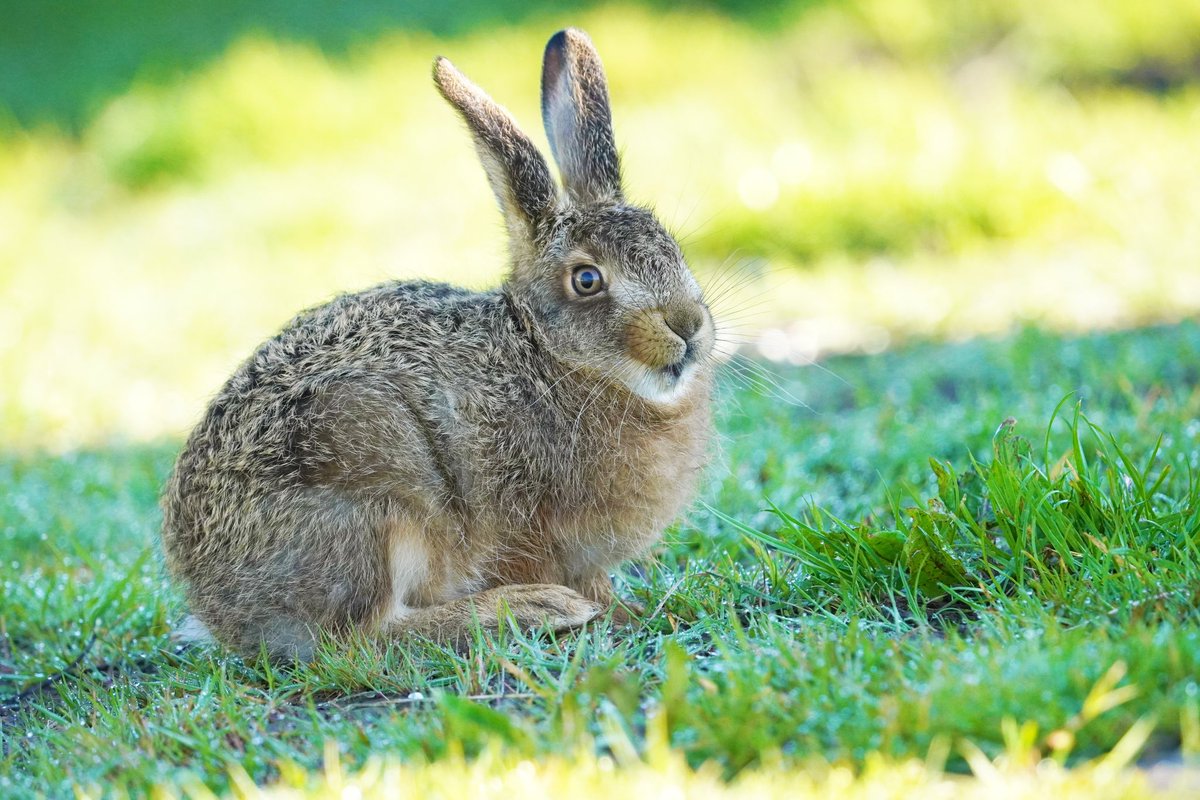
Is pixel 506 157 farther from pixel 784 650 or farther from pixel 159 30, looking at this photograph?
pixel 159 30

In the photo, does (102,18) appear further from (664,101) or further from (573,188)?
(573,188)

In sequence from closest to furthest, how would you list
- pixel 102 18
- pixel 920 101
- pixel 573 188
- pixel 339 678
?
pixel 339 678, pixel 573 188, pixel 920 101, pixel 102 18

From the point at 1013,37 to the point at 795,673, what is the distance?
8.79 meters

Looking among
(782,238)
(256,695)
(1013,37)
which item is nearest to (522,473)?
(256,695)

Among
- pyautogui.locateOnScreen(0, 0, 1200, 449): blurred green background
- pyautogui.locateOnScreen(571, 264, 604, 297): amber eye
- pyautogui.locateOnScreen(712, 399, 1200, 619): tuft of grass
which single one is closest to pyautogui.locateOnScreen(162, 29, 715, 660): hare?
pyautogui.locateOnScreen(571, 264, 604, 297): amber eye

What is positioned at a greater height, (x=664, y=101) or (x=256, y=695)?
(x=664, y=101)

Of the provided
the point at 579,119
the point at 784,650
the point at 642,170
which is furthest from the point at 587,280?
the point at 642,170

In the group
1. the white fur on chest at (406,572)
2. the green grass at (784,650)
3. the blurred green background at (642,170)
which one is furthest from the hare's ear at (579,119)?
the blurred green background at (642,170)

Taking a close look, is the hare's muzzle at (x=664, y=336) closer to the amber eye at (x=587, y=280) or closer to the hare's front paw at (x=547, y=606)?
the amber eye at (x=587, y=280)

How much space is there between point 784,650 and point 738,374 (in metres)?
1.42

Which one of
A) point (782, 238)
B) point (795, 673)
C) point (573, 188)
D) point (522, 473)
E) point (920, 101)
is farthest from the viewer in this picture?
point (920, 101)

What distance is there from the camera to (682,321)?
133 inches

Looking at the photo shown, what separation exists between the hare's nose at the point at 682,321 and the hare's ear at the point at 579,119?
20.2 inches

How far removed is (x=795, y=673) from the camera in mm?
2631
